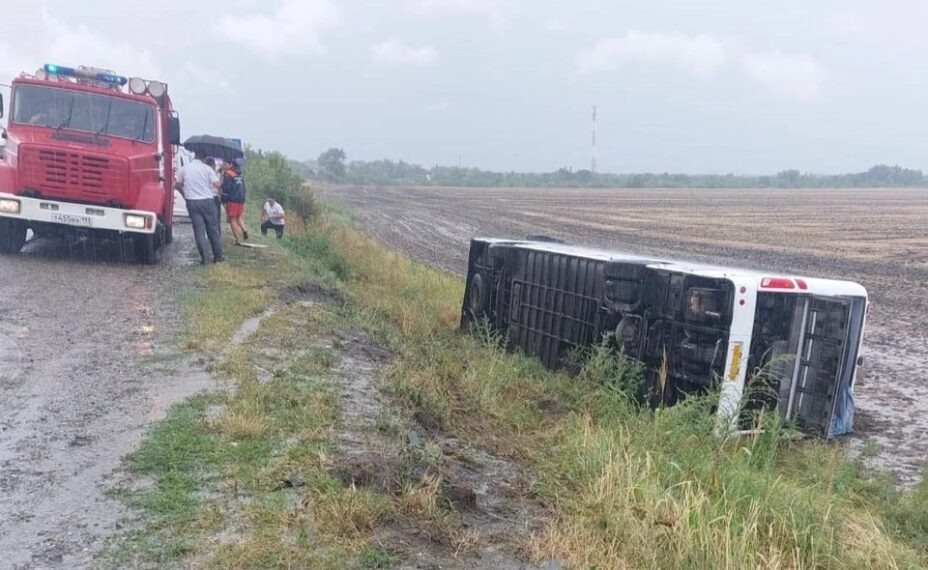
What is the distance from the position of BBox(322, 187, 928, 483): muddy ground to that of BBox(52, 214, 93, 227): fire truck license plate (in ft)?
31.6

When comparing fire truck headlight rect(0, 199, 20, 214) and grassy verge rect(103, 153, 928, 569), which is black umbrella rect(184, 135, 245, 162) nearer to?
fire truck headlight rect(0, 199, 20, 214)

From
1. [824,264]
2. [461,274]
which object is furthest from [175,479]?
[824,264]

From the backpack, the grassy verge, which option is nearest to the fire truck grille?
the backpack

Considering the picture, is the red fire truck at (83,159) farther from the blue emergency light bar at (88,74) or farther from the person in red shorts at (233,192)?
the person in red shorts at (233,192)

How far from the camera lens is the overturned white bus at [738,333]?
7.57m

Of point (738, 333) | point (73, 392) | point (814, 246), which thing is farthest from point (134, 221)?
point (814, 246)

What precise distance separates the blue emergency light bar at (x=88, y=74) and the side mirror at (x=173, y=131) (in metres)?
0.95

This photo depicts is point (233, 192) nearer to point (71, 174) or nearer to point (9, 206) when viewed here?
point (71, 174)

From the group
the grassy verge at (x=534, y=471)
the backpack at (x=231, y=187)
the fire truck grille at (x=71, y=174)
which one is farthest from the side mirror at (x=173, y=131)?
the grassy verge at (x=534, y=471)

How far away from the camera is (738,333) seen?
755 cm

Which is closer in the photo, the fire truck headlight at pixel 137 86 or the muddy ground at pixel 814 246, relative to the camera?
the muddy ground at pixel 814 246

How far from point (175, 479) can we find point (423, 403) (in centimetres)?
264

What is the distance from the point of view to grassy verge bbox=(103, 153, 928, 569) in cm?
465

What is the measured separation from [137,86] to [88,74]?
0.71 metres
